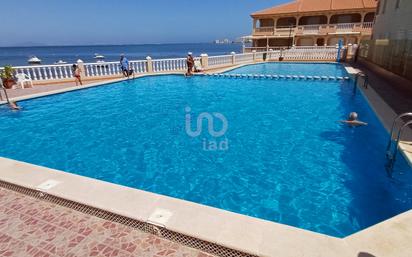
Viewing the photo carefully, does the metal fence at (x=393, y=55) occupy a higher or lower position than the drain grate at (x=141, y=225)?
higher

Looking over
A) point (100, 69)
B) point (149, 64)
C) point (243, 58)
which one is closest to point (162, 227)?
point (100, 69)

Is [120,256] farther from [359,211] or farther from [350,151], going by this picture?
[350,151]

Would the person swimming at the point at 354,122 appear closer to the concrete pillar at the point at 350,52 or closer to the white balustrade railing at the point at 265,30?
the concrete pillar at the point at 350,52

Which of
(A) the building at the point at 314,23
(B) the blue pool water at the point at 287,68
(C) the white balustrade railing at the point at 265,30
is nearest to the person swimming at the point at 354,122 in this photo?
(B) the blue pool water at the point at 287,68

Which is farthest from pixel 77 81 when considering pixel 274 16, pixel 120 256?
pixel 274 16

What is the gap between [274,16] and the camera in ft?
137

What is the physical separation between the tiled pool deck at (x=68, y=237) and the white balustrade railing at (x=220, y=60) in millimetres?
20366

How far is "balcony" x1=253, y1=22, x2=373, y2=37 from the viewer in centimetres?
3609

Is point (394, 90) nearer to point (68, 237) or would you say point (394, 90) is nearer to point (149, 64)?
point (68, 237)

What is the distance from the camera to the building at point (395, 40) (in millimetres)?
12931

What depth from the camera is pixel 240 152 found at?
7070mm

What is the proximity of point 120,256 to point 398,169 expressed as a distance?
5854 millimetres

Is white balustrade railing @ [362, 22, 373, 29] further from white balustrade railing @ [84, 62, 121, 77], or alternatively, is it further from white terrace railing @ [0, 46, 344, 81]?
white balustrade railing @ [84, 62, 121, 77]

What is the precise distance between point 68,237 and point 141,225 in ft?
3.10
